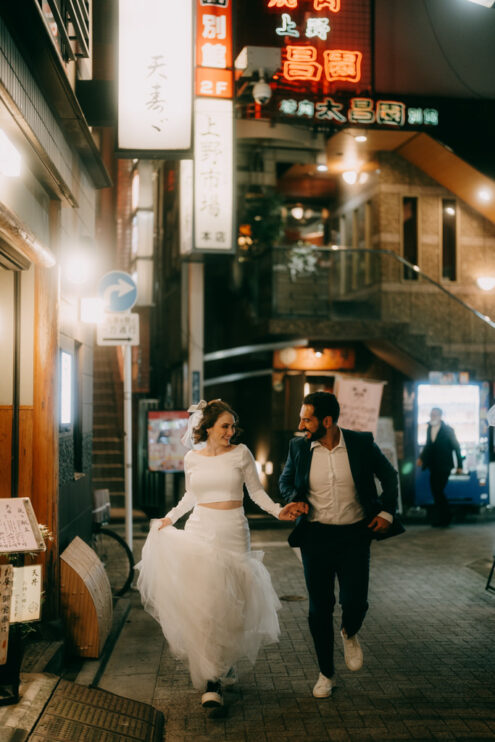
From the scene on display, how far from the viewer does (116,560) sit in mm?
9523

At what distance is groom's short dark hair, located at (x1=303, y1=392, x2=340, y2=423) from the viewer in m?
5.95

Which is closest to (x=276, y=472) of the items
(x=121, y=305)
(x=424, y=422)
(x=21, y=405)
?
(x=424, y=422)

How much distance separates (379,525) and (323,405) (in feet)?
3.38

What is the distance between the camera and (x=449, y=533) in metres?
13.8

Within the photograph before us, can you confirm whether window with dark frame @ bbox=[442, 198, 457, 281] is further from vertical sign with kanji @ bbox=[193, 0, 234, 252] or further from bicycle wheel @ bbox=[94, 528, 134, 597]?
bicycle wheel @ bbox=[94, 528, 134, 597]

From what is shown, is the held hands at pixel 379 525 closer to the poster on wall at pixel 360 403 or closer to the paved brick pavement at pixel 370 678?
the paved brick pavement at pixel 370 678

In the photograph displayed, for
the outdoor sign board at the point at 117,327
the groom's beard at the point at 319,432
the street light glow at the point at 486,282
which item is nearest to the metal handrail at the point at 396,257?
the street light glow at the point at 486,282

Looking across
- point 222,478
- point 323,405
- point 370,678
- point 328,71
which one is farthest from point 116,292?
point 328,71

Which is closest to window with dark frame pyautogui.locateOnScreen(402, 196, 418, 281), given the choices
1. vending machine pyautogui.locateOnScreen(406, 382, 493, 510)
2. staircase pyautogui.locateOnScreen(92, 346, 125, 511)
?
vending machine pyautogui.locateOnScreen(406, 382, 493, 510)

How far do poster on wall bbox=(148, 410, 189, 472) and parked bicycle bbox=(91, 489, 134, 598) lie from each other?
388 cm

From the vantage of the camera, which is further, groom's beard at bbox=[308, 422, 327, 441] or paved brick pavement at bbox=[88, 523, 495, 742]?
groom's beard at bbox=[308, 422, 327, 441]

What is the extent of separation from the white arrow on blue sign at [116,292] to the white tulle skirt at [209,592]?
4489 millimetres

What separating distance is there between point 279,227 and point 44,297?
12.1 metres

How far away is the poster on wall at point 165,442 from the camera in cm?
1409
